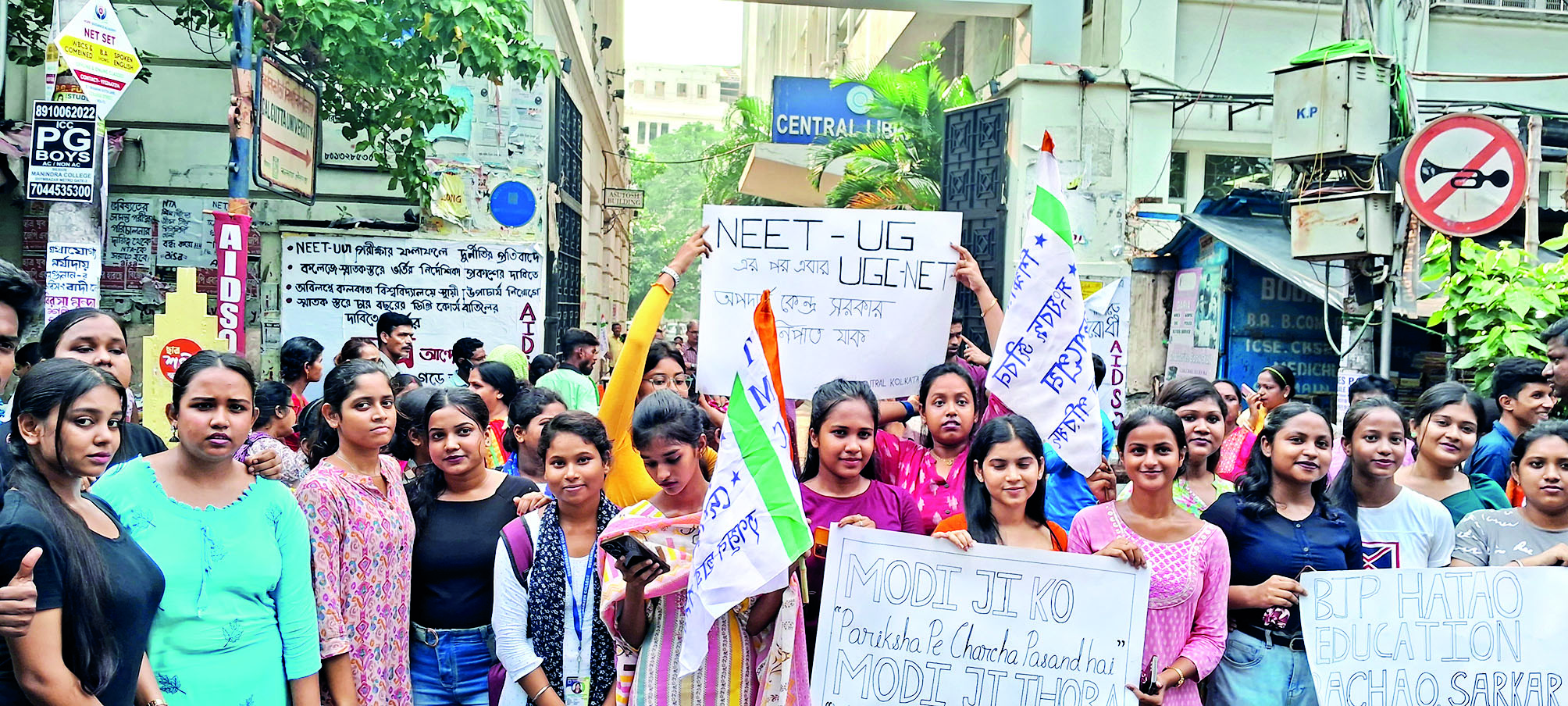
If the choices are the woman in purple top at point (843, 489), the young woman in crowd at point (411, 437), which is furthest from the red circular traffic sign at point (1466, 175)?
the young woman in crowd at point (411, 437)

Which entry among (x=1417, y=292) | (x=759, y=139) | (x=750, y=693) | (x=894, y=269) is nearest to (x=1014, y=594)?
(x=750, y=693)

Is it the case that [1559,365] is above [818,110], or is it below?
below

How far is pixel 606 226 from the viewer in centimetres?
2475

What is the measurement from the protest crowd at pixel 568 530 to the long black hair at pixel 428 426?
1 centimetres

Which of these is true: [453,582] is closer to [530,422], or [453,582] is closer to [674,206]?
[530,422]

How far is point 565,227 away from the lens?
1422cm

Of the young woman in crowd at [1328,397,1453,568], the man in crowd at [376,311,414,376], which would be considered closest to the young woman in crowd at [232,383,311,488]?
the man in crowd at [376,311,414,376]

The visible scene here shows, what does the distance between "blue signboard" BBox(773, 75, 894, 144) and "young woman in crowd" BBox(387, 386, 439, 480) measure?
17385mm

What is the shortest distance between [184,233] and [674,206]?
2823 inches

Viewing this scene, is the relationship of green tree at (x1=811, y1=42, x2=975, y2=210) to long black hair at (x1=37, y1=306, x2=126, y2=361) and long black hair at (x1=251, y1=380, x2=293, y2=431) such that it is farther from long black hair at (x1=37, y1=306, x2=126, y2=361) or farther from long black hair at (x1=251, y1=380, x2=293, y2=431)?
long black hair at (x1=37, y1=306, x2=126, y2=361)

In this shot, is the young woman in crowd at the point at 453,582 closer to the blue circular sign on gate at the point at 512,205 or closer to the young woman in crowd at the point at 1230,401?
the young woman in crowd at the point at 1230,401

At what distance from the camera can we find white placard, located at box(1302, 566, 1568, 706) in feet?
13.4

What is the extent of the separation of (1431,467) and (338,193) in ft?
31.1

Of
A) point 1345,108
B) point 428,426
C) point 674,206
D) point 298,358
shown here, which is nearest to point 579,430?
point 428,426
